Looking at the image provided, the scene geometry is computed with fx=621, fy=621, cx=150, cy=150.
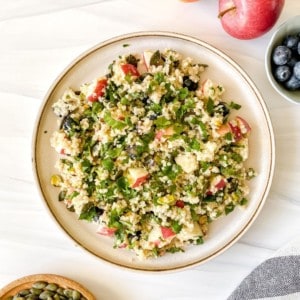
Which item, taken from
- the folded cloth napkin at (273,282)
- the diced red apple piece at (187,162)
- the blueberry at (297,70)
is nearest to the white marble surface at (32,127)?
the folded cloth napkin at (273,282)

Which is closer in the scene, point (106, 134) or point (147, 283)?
point (106, 134)

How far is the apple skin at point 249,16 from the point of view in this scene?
1.47 meters

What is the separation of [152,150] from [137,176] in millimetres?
75

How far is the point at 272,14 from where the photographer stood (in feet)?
4.91

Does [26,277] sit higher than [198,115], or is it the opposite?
[198,115]

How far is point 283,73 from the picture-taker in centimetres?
151

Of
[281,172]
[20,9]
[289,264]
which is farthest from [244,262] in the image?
[20,9]

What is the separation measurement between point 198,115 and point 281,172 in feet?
0.97

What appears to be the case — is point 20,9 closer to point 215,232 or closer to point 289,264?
point 215,232

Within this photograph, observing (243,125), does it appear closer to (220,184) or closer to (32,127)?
(220,184)

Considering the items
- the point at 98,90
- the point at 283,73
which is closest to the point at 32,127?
the point at 98,90

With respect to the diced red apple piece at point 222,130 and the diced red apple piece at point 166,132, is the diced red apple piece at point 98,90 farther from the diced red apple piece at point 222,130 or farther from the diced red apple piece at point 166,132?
the diced red apple piece at point 222,130

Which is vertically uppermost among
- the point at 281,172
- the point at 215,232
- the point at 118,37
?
the point at 118,37

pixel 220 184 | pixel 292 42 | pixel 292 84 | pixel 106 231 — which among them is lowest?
pixel 106 231
